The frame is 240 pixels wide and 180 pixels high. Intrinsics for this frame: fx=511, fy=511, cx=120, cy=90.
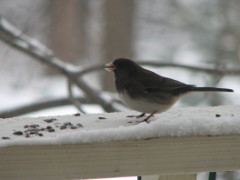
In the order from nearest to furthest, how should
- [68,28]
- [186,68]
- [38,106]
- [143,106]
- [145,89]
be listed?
[143,106]
[145,89]
[186,68]
[38,106]
[68,28]

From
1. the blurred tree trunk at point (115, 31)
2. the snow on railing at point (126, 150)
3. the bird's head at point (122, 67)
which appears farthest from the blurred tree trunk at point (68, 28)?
the snow on railing at point (126, 150)

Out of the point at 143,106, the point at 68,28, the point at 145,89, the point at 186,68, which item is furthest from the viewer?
the point at 68,28

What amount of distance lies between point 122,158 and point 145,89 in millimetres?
1195

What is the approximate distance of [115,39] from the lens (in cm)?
984

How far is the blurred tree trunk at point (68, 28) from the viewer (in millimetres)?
6828

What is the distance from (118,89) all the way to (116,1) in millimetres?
6869

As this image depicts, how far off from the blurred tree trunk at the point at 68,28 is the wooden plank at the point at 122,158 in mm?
4810

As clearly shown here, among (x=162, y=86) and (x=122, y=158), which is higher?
(x=162, y=86)

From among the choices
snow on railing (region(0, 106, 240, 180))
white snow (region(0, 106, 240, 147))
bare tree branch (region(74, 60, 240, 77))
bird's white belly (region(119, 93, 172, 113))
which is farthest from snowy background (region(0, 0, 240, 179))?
snow on railing (region(0, 106, 240, 180))

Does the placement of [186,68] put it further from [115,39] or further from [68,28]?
[115,39]

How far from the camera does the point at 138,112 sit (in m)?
3.15

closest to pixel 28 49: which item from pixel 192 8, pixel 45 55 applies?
pixel 45 55

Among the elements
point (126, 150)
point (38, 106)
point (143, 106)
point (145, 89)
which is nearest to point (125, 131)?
point (126, 150)

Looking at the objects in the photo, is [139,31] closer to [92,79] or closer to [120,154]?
[92,79]
